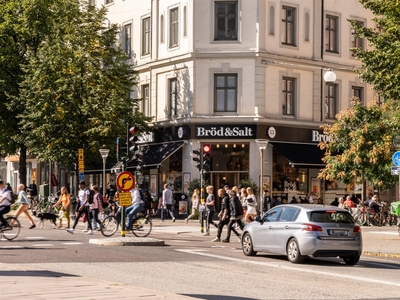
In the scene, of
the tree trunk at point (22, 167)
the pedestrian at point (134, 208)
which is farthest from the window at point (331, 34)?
the pedestrian at point (134, 208)

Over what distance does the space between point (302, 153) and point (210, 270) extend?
99.6 ft

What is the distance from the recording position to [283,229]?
22781 millimetres

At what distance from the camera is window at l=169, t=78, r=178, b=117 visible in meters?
50.4

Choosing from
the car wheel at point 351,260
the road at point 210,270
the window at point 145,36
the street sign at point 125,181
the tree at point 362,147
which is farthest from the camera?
the window at point 145,36

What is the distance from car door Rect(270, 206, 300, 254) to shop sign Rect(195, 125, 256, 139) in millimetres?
24798

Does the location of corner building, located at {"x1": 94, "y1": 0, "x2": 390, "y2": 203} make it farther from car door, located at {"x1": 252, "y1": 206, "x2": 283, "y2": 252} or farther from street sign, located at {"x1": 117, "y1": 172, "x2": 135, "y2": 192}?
car door, located at {"x1": 252, "y1": 206, "x2": 283, "y2": 252}

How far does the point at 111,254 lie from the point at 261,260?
3.74 m

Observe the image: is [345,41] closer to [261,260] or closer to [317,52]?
[317,52]

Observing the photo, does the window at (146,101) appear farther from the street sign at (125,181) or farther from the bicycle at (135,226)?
the street sign at (125,181)

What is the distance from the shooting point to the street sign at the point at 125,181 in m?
27.0

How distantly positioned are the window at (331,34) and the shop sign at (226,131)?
766 centimetres

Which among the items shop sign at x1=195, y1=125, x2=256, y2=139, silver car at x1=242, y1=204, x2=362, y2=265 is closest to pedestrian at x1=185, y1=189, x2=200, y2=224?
shop sign at x1=195, y1=125, x2=256, y2=139

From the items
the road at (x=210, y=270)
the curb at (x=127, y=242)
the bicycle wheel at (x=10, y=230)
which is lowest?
the road at (x=210, y=270)

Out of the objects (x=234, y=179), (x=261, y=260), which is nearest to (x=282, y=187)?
(x=234, y=179)
